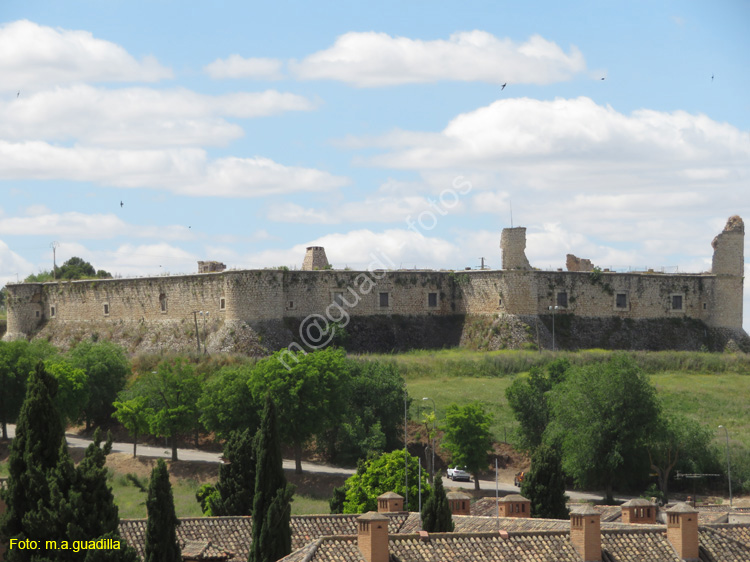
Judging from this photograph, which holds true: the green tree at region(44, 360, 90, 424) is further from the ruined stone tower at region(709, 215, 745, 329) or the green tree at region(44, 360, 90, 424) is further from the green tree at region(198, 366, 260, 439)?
the ruined stone tower at region(709, 215, 745, 329)

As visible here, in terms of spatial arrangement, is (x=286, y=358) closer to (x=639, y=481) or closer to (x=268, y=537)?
(x=639, y=481)

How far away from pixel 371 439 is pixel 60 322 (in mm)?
32543

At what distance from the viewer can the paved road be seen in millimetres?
55562

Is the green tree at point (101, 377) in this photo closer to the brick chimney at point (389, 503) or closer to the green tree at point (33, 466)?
the brick chimney at point (389, 503)

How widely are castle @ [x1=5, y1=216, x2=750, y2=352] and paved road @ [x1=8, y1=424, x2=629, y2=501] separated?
8.99m

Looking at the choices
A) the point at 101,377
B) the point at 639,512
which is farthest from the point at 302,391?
the point at 639,512

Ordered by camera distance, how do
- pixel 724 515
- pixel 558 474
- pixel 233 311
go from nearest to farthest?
pixel 724 515
pixel 558 474
pixel 233 311

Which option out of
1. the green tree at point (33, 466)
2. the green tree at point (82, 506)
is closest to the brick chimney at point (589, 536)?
the green tree at point (82, 506)

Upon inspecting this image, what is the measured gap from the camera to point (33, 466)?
104 ft

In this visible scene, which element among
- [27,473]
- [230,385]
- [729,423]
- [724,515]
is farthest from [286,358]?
[27,473]

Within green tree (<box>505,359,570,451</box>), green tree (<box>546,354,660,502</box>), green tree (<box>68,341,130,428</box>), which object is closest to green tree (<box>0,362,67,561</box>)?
green tree (<box>546,354,660,502</box>)

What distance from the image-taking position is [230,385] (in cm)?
6094

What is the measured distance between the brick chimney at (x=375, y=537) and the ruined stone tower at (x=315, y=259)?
154 ft

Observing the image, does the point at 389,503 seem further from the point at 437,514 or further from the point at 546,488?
the point at 546,488
